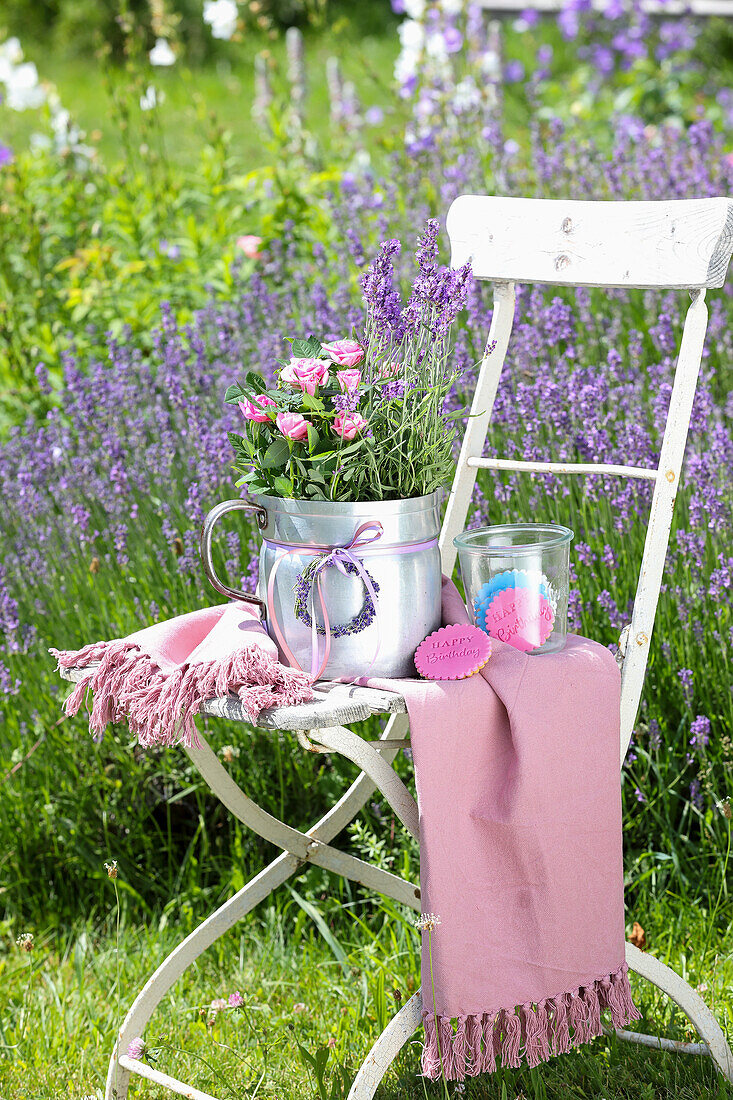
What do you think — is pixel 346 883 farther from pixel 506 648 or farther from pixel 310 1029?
pixel 506 648

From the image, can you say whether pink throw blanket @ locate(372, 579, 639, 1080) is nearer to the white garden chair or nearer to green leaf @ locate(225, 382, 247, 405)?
the white garden chair

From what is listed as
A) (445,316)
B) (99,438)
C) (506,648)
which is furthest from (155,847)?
(445,316)

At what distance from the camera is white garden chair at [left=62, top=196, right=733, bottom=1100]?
1522 millimetres

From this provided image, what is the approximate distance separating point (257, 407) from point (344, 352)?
0.47 feet

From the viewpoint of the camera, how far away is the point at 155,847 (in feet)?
8.43

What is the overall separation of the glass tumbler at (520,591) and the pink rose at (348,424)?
0.26 meters

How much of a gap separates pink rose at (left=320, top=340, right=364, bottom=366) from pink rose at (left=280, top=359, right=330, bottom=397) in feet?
0.06

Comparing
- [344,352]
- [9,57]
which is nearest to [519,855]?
[344,352]

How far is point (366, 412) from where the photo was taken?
61.8 inches

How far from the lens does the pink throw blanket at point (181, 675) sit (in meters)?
1.53

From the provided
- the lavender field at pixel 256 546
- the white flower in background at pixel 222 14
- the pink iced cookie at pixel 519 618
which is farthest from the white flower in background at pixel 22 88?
the pink iced cookie at pixel 519 618

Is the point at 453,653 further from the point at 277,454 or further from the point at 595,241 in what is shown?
the point at 595,241

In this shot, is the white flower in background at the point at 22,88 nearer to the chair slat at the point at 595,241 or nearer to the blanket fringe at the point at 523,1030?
the chair slat at the point at 595,241

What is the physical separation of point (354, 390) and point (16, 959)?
5.02ft
